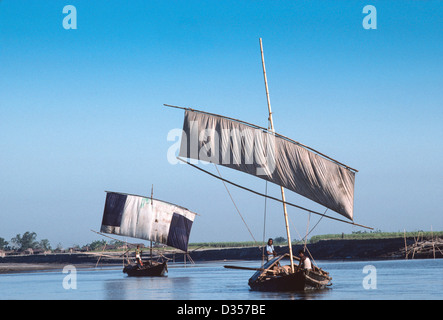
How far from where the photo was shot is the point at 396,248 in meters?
71.9

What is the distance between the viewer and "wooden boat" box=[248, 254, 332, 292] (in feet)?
95.8

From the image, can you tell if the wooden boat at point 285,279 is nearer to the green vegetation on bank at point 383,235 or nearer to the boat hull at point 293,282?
the boat hull at point 293,282

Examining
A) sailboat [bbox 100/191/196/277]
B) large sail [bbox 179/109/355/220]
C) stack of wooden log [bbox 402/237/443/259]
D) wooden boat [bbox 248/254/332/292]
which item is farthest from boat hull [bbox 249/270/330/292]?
stack of wooden log [bbox 402/237/443/259]

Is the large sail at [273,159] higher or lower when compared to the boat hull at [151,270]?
higher

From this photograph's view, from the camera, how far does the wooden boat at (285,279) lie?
29188 mm

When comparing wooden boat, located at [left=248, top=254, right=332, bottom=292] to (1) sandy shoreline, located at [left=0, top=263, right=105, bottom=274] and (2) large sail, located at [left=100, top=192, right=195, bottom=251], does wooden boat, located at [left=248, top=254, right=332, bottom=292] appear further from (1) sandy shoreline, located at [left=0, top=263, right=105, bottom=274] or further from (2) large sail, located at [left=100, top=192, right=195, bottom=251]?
(1) sandy shoreline, located at [left=0, top=263, right=105, bottom=274]

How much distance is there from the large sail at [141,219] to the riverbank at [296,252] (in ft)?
18.3

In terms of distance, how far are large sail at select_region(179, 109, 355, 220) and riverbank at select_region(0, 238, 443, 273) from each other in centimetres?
2340

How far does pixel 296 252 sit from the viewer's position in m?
82.1

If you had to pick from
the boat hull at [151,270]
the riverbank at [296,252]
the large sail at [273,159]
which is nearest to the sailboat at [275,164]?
the large sail at [273,159]

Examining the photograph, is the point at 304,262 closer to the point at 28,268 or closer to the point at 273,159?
the point at 273,159

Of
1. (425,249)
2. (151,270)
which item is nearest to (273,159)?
(151,270)
